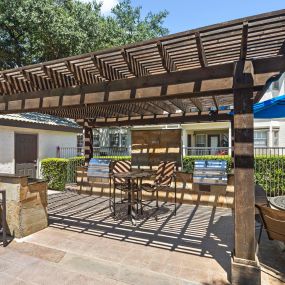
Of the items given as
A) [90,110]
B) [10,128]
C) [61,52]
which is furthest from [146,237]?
[61,52]

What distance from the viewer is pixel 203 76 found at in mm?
3389

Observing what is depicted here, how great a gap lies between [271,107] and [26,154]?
8.56 metres

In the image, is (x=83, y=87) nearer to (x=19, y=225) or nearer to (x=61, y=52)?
(x=19, y=225)

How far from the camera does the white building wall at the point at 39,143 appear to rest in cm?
848

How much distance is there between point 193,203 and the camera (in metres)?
7.07

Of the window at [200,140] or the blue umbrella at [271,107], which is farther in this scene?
the window at [200,140]

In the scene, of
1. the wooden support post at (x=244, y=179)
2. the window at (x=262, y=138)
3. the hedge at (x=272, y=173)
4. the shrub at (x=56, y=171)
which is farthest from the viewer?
the window at (x=262, y=138)

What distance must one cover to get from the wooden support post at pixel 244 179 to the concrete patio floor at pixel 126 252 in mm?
330

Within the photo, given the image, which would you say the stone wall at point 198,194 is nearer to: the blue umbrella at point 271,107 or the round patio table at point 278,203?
the round patio table at point 278,203

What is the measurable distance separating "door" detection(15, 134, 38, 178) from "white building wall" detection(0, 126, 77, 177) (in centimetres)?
16

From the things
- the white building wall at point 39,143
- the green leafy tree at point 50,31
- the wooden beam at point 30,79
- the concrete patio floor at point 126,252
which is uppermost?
the green leafy tree at point 50,31

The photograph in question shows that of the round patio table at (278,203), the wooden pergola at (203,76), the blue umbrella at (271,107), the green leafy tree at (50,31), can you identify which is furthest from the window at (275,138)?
the wooden pergola at (203,76)

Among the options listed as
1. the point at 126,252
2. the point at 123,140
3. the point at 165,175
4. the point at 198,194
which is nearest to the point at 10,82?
the point at 126,252

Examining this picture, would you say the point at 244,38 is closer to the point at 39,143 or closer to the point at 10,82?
the point at 10,82
